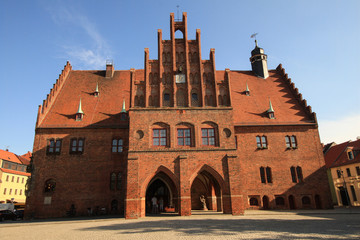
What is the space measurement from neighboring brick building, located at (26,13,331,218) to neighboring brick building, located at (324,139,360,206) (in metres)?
11.9

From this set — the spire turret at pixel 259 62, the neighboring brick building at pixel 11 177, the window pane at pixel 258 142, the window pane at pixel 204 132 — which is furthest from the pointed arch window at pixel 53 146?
the spire turret at pixel 259 62

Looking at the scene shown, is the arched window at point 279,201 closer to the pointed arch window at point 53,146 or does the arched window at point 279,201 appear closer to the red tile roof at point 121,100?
the red tile roof at point 121,100

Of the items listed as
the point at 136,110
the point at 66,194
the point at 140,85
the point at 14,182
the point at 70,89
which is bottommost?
the point at 66,194

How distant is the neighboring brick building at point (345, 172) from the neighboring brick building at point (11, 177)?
52.9 meters

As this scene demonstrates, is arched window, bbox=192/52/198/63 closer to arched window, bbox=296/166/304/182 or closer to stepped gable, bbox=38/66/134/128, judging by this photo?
stepped gable, bbox=38/66/134/128

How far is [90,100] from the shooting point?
97.9ft

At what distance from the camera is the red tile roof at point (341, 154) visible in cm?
3578

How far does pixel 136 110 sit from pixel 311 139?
19.3m

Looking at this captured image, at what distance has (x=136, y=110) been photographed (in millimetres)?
22719

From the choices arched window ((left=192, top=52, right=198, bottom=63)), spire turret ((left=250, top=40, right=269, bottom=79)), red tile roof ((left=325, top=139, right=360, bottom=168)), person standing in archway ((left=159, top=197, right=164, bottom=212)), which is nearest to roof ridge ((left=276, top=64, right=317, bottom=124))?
spire turret ((left=250, top=40, right=269, bottom=79))

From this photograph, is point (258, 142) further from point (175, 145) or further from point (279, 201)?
point (175, 145)

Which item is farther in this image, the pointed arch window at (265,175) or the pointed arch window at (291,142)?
the pointed arch window at (291,142)

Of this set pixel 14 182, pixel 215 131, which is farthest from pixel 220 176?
pixel 14 182

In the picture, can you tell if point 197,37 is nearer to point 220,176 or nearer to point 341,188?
point 220,176
